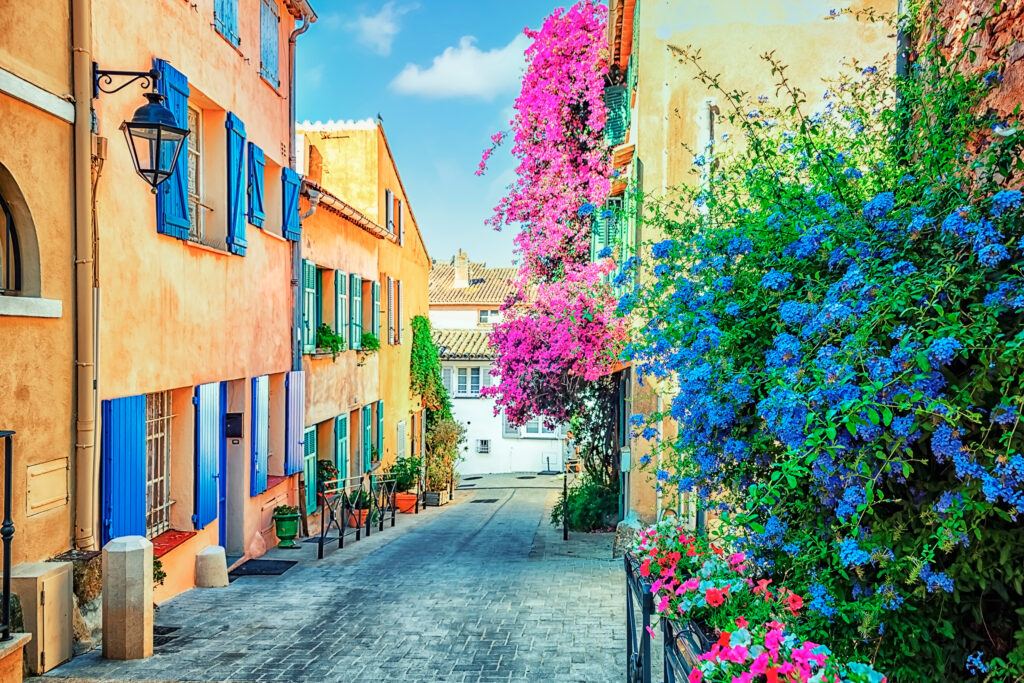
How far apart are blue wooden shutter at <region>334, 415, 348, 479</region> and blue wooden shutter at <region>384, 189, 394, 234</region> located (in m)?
5.47

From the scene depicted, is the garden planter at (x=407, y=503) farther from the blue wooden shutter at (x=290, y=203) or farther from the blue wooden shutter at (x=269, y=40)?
the blue wooden shutter at (x=269, y=40)

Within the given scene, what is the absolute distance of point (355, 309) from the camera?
1688 cm

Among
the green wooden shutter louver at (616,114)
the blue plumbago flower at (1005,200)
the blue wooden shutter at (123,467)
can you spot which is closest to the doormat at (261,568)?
the blue wooden shutter at (123,467)

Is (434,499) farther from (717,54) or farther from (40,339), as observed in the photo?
(40,339)

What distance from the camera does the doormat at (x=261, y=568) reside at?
33.6ft

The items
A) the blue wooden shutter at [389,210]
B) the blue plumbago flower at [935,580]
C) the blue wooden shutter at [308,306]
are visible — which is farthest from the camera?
the blue wooden shutter at [389,210]

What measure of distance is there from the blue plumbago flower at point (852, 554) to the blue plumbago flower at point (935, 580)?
0.53 ft

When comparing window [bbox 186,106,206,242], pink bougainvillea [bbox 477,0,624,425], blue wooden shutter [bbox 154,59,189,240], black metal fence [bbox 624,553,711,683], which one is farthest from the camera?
pink bougainvillea [bbox 477,0,624,425]

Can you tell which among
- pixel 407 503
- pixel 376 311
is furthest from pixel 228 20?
pixel 407 503

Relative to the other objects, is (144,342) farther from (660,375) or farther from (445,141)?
(445,141)

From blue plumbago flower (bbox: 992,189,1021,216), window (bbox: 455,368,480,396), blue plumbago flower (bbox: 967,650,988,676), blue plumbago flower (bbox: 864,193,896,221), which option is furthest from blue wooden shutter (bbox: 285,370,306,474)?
window (bbox: 455,368,480,396)

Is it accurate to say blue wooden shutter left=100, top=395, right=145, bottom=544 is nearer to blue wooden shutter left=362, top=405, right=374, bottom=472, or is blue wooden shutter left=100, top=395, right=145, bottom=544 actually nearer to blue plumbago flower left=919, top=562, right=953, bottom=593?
blue plumbago flower left=919, top=562, right=953, bottom=593

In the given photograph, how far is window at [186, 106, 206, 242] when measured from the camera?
Answer: 9.81 m

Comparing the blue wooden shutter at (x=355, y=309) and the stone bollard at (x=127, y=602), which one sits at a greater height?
the blue wooden shutter at (x=355, y=309)
